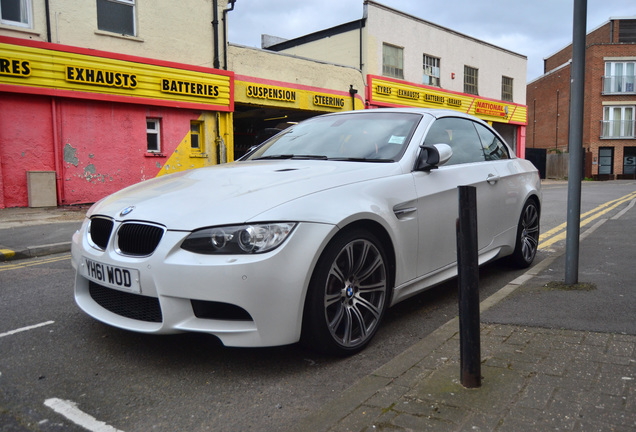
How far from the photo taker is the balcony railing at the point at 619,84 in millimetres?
41031

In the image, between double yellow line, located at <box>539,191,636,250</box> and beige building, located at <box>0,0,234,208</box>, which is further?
beige building, located at <box>0,0,234,208</box>

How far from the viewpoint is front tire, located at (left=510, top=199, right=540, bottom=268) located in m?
5.36

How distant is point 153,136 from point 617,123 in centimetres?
3896

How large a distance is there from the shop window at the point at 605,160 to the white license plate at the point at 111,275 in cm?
4541

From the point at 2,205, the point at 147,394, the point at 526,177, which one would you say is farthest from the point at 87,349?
the point at 2,205

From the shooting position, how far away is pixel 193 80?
15.3m

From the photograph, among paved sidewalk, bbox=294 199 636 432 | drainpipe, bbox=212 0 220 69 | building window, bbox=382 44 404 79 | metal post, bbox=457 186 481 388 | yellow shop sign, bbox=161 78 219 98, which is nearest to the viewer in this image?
paved sidewalk, bbox=294 199 636 432

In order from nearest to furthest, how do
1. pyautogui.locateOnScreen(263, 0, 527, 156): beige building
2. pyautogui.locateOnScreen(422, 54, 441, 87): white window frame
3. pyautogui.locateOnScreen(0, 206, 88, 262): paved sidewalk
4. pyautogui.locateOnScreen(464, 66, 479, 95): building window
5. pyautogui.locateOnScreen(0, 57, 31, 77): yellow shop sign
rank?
pyautogui.locateOnScreen(0, 206, 88, 262): paved sidewalk
pyautogui.locateOnScreen(0, 57, 31, 77): yellow shop sign
pyautogui.locateOnScreen(263, 0, 527, 156): beige building
pyautogui.locateOnScreen(422, 54, 441, 87): white window frame
pyautogui.locateOnScreen(464, 66, 479, 95): building window

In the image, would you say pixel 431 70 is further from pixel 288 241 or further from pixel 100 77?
pixel 288 241

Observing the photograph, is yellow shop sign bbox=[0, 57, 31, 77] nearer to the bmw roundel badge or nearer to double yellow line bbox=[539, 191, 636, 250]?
the bmw roundel badge

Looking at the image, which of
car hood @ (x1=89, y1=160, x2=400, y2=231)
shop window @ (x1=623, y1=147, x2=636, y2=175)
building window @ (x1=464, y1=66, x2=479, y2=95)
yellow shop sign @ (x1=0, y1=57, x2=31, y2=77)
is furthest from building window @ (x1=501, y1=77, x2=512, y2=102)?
car hood @ (x1=89, y1=160, x2=400, y2=231)

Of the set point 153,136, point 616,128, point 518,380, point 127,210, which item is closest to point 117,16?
point 153,136

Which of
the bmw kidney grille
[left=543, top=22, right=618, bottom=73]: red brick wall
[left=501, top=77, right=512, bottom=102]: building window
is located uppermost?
[left=543, top=22, right=618, bottom=73]: red brick wall

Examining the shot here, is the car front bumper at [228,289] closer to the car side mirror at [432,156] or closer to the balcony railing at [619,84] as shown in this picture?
the car side mirror at [432,156]
